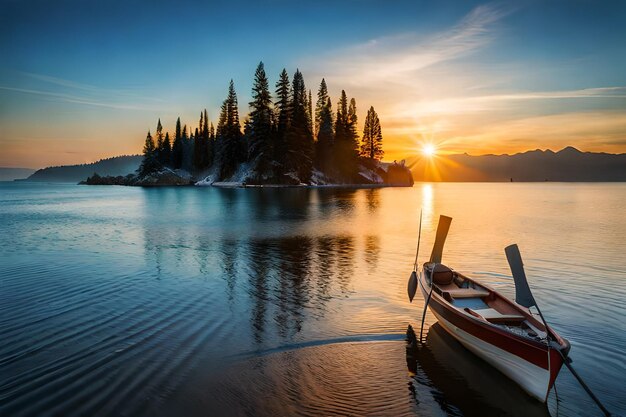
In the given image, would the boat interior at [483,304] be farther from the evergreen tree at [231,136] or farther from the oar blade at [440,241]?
the evergreen tree at [231,136]

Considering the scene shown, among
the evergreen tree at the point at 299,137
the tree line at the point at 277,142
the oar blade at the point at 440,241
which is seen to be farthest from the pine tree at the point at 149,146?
the oar blade at the point at 440,241

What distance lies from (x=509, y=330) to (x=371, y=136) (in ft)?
455

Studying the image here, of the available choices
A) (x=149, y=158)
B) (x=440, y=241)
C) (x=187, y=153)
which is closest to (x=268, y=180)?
(x=187, y=153)

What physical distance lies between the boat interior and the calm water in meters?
1.31

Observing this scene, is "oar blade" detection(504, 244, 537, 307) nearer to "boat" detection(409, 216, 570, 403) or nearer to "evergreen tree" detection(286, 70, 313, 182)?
"boat" detection(409, 216, 570, 403)

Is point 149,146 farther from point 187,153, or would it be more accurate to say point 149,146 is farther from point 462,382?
point 462,382

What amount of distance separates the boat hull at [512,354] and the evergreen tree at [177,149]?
146m

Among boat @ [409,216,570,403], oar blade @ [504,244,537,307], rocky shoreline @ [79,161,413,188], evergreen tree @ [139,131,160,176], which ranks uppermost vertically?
evergreen tree @ [139,131,160,176]

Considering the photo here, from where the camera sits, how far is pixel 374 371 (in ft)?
32.5

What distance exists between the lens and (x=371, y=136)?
143 metres

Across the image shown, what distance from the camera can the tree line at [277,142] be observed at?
106m

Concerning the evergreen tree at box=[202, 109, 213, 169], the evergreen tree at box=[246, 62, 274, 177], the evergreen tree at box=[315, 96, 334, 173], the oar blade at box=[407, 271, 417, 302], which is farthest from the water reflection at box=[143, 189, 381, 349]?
the evergreen tree at box=[202, 109, 213, 169]

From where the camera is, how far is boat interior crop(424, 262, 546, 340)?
31.2 feet

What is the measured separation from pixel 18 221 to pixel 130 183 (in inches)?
5172
